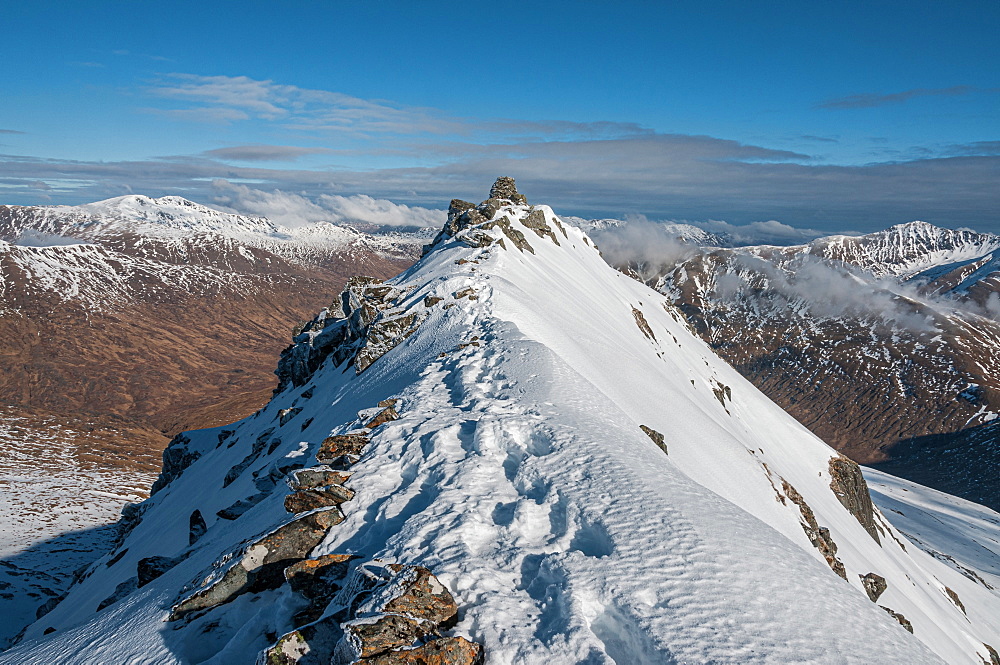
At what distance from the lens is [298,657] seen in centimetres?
980

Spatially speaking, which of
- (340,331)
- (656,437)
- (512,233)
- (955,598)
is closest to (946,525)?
(955,598)

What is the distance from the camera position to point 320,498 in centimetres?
1509

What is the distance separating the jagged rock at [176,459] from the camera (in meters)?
65.1

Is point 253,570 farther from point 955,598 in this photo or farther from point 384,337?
point 955,598

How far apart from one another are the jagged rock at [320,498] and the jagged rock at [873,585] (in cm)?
4469

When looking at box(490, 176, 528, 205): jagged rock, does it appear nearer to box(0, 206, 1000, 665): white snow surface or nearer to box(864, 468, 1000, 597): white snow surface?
box(0, 206, 1000, 665): white snow surface

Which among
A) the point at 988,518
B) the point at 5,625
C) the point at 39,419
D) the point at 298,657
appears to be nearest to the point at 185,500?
the point at 5,625

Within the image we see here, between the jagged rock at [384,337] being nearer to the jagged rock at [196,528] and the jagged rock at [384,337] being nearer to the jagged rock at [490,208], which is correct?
the jagged rock at [196,528]

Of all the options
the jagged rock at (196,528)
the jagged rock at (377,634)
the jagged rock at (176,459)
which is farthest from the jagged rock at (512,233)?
the jagged rock at (377,634)

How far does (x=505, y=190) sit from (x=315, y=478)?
276ft

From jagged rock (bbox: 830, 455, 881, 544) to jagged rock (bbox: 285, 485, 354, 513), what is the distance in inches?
2726

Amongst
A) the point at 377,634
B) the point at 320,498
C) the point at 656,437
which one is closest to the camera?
the point at 377,634

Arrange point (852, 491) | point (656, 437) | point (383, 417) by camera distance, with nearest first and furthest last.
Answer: point (383, 417) → point (656, 437) → point (852, 491)

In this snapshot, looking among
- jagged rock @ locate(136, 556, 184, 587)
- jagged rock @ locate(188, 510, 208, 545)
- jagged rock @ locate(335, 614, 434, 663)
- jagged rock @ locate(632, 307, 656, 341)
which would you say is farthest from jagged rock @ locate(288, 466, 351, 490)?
jagged rock @ locate(632, 307, 656, 341)
